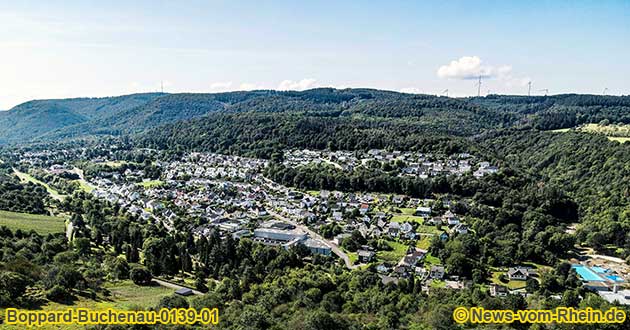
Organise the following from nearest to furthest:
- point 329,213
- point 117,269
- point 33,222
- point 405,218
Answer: point 117,269 < point 33,222 < point 405,218 < point 329,213

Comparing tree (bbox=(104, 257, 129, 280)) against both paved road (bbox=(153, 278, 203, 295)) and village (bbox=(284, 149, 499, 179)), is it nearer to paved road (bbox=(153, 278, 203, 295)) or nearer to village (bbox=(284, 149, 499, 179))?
paved road (bbox=(153, 278, 203, 295))

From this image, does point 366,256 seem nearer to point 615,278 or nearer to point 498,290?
point 498,290

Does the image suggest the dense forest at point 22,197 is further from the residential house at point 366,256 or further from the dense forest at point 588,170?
the dense forest at point 588,170

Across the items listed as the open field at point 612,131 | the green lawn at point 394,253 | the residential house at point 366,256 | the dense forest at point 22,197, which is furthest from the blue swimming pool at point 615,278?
the dense forest at point 22,197

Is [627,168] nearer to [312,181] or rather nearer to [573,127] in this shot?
[312,181]

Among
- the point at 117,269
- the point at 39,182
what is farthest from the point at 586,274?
the point at 39,182

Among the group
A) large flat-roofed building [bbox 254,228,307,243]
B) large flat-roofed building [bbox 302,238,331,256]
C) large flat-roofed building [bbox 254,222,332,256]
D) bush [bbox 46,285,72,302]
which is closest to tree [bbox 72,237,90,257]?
bush [bbox 46,285,72,302]

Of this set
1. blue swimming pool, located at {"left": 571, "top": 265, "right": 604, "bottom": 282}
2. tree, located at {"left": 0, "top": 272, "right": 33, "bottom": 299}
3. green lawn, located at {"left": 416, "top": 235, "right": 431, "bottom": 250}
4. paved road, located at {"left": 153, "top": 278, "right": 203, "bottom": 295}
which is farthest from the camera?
green lawn, located at {"left": 416, "top": 235, "right": 431, "bottom": 250}
